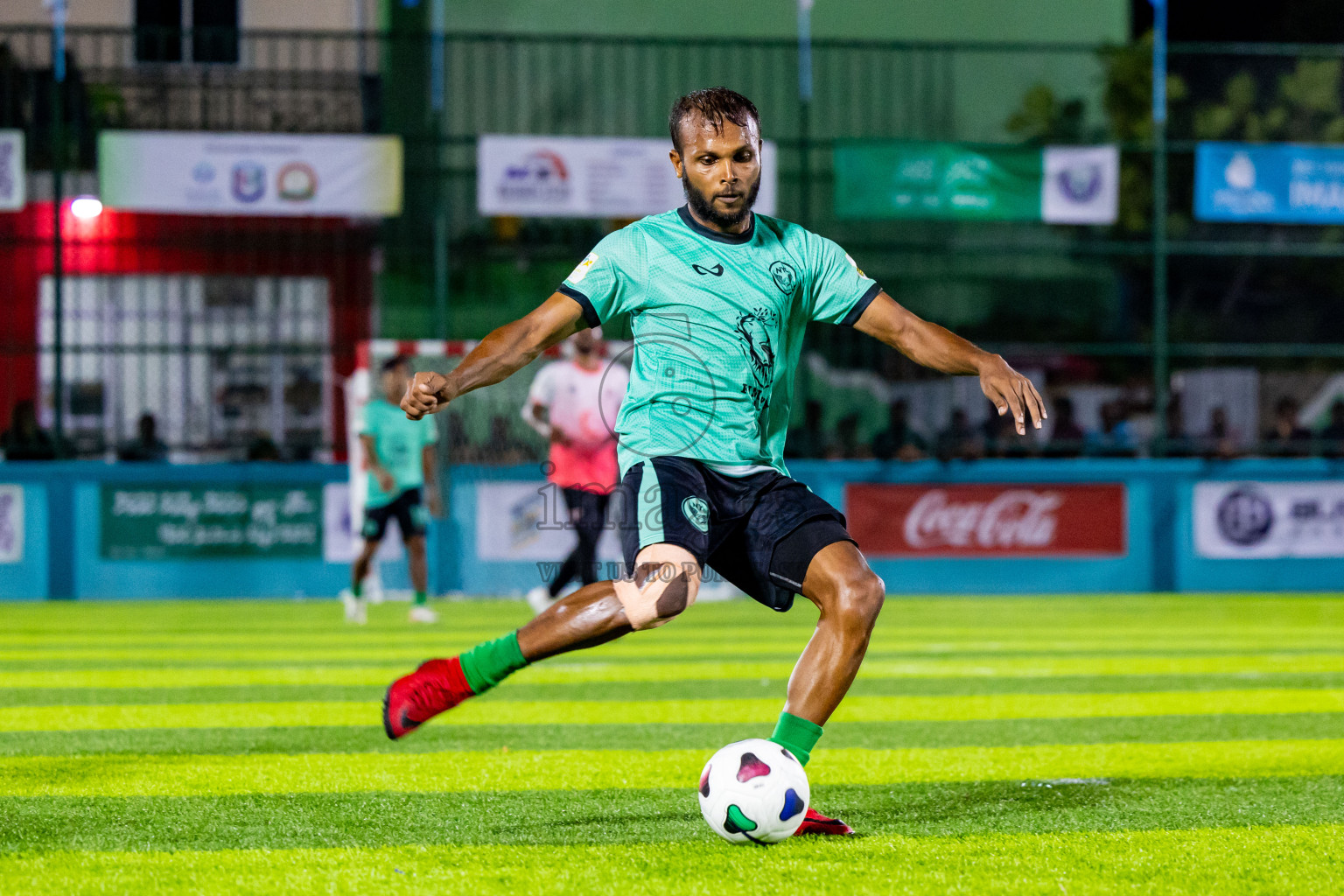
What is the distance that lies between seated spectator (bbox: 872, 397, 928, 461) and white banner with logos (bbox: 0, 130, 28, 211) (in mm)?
8582

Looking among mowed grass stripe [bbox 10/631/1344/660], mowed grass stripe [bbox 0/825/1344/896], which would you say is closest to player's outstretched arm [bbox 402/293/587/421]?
mowed grass stripe [bbox 0/825/1344/896]

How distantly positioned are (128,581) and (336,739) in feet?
30.9

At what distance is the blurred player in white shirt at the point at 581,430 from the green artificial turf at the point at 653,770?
124 cm

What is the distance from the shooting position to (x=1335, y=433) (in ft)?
53.3

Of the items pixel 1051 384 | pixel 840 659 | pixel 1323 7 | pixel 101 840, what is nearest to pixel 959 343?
pixel 840 659

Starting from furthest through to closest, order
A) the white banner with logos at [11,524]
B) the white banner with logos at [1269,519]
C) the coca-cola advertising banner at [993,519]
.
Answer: the white banner with logos at [1269,519], the coca-cola advertising banner at [993,519], the white banner with logos at [11,524]

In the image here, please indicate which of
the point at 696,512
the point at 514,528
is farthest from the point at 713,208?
the point at 514,528

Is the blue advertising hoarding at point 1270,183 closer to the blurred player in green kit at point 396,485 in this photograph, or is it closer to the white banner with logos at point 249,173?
the white banner with logos at point 249,173

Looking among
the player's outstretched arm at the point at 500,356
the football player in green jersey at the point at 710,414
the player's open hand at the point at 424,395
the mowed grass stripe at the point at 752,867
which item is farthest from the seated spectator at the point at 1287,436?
the player's open hand at the point at 424,395

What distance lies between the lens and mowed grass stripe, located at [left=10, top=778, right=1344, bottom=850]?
157 inches

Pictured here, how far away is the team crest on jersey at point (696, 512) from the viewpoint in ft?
13.1

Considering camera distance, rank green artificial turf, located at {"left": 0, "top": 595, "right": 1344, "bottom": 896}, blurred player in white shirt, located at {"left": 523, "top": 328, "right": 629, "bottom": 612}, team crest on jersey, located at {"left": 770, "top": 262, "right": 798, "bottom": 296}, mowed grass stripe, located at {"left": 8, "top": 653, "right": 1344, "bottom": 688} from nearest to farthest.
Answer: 1. green artificial turf, located at {"left": 0, "top": 595, "right": 1344, "bottom": 896}
2. team crest on jersey, located at {"left": 770, "top": 262, "right": 798, "bottom": 296}
3. mowed grass stripe, located at {"left": 8, "top": 653, "right": 1344, "bottom": 688}
4. blurred player in white shirt, located at {"left": 523, "top": 328, "right": 629, "bottom": 612}

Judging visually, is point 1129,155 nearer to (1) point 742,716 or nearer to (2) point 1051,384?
(2) point 1051,384

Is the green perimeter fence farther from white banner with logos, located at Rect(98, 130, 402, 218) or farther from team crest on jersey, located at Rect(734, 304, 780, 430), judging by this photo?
team crest on jersey, located at Rect(734, 304, 780, 430)
